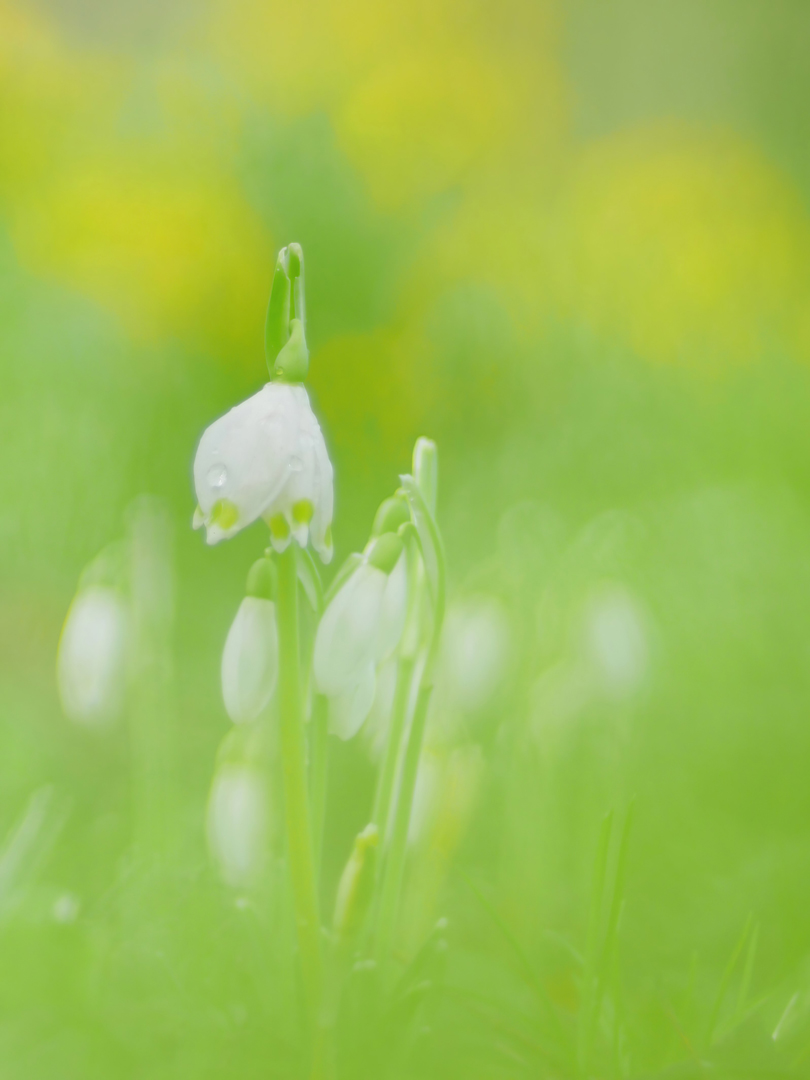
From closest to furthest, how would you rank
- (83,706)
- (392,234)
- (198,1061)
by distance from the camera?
(198,1061) → (83,706) → (392,234)

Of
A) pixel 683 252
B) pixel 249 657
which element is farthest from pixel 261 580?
pixel 683 252

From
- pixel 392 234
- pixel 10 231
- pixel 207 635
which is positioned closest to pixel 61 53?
pixel 10 231

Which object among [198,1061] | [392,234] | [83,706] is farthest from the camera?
[392,234]

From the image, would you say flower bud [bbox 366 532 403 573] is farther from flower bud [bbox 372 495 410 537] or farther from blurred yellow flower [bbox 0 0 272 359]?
blurred yellow flower [bbox 0 0 272 359]

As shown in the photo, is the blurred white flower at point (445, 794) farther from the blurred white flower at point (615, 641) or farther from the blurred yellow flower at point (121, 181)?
the blurred yellow flower at point (121, 181)

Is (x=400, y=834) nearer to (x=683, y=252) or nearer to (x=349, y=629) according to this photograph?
(x=349, y=629)

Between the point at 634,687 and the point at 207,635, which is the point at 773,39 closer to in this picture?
the point at 634,687

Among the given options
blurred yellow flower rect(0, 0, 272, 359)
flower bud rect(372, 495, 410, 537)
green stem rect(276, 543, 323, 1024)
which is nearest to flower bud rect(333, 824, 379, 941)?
green stem rect(276, 543, 323, 1024)

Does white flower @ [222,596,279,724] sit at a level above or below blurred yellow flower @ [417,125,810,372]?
below
